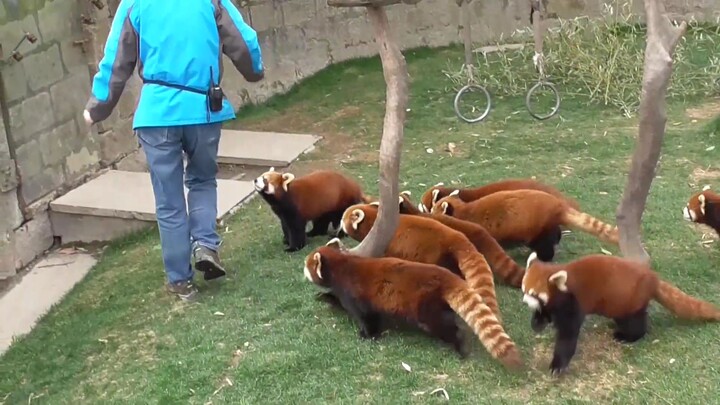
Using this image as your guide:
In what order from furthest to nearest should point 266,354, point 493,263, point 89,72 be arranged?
point 89,72 → point 493,263 → point 266,354

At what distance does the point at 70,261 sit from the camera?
589 centimetres

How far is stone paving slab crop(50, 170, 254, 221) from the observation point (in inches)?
233

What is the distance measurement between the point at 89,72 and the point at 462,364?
4.11 m

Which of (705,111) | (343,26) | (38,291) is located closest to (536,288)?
(38,291)

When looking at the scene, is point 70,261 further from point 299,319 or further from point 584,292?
point 584,292

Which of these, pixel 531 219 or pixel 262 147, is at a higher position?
pixel 531 219

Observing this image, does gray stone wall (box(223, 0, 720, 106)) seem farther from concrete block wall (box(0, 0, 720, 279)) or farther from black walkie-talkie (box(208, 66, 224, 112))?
black walkie-talkie (box(208, 66, 224, 112))

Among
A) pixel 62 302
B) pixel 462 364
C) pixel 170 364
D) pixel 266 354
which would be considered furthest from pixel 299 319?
pixel 62 302

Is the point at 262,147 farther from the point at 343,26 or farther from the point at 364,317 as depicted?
the point at 364,317

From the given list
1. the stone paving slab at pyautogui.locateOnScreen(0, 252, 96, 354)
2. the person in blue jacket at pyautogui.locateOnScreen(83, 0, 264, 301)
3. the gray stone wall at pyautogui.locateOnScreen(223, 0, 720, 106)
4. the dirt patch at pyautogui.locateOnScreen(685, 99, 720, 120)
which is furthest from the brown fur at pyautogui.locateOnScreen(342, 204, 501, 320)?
the gray stone wall at pyautogui.locateOnScreen(223, 0, 720, 106)

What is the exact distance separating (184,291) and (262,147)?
282 centimetres

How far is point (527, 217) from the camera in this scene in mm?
4402

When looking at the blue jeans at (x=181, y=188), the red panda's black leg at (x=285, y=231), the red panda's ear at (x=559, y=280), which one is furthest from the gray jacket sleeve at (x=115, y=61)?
the red panda's ear at (x=559, y=280)

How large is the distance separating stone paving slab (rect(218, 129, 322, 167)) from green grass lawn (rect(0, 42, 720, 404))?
0.28 metres
